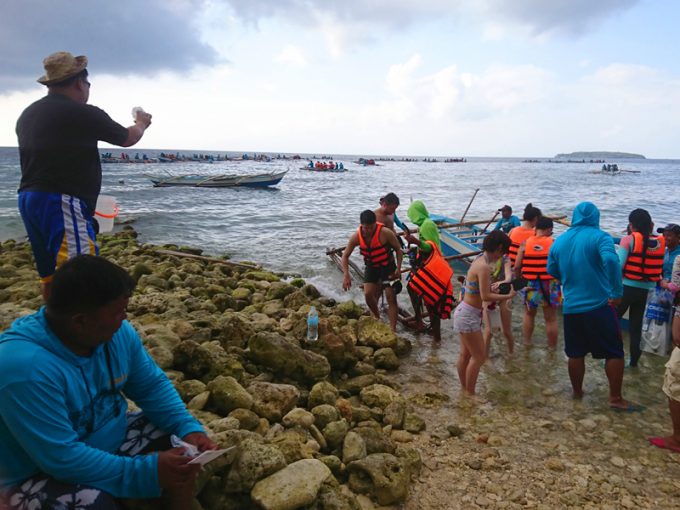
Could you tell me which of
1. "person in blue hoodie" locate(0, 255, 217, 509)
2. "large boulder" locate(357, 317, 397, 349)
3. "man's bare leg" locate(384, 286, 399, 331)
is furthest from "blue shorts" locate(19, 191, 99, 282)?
"man's bare leg" locate(384, 286, 399, 331)

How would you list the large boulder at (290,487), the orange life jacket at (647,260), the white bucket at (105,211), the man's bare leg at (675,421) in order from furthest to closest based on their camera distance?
the orange life jacket at (647,260) → the white bucket at (105,211) → the man's bare leg at (675,421) → the large boulder at (290,487)

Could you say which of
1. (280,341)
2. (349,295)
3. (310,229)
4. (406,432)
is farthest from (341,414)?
(310,229)

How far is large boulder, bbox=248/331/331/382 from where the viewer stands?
4676 mm

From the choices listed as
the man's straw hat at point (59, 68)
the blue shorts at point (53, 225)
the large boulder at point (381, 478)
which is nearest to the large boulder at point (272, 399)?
the large boulder at point (381, 478)

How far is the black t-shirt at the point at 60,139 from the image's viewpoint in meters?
3.02

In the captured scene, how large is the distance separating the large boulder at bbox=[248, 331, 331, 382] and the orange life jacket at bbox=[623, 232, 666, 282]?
13.4 feet

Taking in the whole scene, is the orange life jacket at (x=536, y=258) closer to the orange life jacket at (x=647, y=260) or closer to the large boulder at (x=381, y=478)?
the orange life jacket at (x=647, y=260)

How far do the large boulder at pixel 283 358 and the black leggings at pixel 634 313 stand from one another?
13.4ft

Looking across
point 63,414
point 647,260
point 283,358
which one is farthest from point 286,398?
point 647,260

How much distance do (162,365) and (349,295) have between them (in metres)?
6.15

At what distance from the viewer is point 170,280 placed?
28.7 ft

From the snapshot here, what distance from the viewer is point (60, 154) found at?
3086 millimetres

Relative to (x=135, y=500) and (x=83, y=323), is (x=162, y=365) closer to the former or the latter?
(x=135, y=500)

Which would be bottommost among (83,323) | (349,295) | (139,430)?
(349,295)
